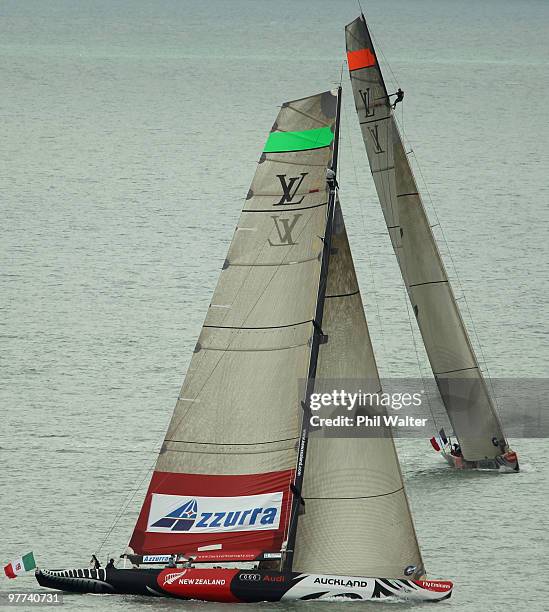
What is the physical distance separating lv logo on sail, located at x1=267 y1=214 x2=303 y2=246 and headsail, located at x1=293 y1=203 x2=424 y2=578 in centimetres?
108

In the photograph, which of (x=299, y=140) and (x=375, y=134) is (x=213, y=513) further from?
(x=375, y=134)

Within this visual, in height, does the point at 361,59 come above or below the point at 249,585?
above

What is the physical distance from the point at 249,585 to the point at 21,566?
4330 millimetres

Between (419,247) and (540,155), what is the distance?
61248mm

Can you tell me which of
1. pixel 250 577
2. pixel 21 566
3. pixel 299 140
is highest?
pixel 299 140

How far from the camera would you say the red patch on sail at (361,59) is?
3647cm

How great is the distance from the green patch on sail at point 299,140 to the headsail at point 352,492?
176 cm

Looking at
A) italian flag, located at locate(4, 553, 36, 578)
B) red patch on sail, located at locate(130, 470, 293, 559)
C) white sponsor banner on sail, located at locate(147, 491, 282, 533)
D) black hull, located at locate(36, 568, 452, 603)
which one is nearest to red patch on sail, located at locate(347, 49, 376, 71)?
red patch on sail, located at locate(130, 470, 293, 559)

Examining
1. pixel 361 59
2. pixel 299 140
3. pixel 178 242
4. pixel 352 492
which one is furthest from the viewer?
pixel 178 242

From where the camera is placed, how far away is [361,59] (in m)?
36.6

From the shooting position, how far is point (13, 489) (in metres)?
37.7

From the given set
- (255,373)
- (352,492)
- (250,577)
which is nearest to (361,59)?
(255,373)

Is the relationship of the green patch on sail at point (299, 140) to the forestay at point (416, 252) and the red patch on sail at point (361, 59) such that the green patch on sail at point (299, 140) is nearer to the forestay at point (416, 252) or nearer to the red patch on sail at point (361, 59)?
the forestay at point (416, 252)

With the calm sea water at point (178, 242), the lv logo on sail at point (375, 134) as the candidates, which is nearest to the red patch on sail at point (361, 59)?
the lv logo on sail at point (375, 134)
